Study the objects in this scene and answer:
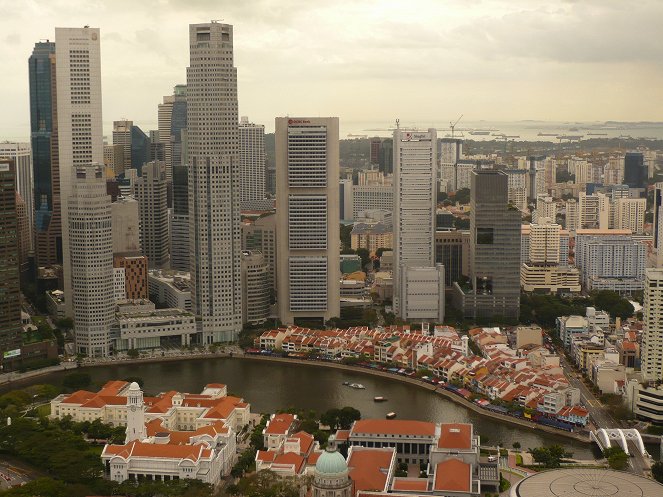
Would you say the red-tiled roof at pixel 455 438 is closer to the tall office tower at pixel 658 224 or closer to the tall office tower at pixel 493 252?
the tall office tower at pixel 493 252

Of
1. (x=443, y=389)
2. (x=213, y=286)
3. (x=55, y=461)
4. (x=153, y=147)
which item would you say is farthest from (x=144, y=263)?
(x=153, y=147)

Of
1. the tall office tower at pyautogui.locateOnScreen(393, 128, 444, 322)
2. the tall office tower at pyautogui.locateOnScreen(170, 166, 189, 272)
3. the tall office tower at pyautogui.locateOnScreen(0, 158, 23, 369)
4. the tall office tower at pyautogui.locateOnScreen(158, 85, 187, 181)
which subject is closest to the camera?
the tall office tower at pyautogui.locateOnScreen(0, 158, 23, 369)

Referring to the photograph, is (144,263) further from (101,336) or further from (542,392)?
(542,392)

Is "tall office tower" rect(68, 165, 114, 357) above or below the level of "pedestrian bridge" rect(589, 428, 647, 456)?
above

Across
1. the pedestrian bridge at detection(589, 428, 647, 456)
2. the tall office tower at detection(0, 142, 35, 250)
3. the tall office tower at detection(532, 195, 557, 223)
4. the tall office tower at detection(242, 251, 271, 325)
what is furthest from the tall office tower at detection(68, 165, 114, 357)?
the tall office tower at detection(532, 195, 557, 223)

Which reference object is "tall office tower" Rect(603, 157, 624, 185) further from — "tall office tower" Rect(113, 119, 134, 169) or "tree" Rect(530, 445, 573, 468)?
"tree" Rect(530, 445, 573, 468)

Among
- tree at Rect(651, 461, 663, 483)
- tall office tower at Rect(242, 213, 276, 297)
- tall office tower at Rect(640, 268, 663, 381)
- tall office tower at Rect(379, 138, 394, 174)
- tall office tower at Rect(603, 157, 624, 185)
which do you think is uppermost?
tall office tower at Rect(379, 138, 394, 174)

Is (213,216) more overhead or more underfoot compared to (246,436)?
more overhead

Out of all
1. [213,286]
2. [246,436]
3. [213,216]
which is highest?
[213,216]

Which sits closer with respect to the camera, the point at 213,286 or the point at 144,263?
the point at 213,286
